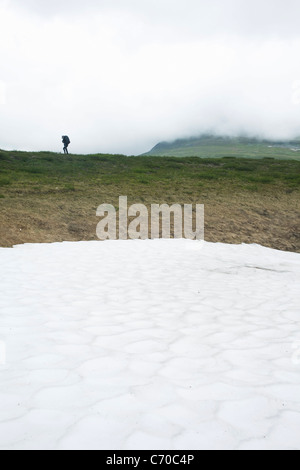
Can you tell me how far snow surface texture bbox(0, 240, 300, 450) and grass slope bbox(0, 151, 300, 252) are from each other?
8.04 m

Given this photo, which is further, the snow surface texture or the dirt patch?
the dirt patch

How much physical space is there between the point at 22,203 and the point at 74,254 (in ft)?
25.6

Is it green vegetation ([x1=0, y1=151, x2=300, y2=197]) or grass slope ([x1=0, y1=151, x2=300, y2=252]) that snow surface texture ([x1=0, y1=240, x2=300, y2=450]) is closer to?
grass slope ([x1=0, y1=151, x2=300, y2=252])

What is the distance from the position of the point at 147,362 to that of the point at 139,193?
→ 19.4m

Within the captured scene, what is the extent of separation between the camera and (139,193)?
907 inches

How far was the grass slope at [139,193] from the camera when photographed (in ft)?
54.5

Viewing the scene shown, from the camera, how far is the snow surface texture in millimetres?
2766

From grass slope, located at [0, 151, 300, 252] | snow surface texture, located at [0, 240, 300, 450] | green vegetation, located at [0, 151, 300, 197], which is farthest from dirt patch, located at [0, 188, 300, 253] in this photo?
snow surface texture, located at [0, 240, 300, 450]

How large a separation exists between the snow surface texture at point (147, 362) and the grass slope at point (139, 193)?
8045mm

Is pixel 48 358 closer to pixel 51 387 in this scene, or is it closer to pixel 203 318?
pixel 51 387

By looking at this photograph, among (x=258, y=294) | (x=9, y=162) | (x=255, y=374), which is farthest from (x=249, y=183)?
(x=255, y=374)

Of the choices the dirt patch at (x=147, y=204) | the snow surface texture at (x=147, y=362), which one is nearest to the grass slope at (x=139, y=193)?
the dirt patch at (x=147, y=204)

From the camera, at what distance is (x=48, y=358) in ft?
13.3

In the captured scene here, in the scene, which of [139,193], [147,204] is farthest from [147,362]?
[139,193]
